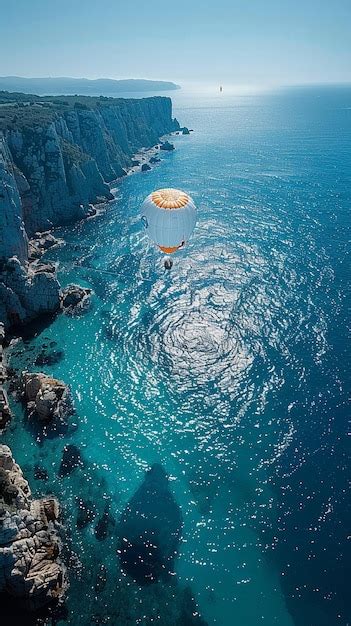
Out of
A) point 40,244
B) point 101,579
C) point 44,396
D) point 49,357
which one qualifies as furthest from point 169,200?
point 40,244

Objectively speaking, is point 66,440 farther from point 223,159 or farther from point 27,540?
point 223,159

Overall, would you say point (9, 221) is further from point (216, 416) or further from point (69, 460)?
point (216, 416)

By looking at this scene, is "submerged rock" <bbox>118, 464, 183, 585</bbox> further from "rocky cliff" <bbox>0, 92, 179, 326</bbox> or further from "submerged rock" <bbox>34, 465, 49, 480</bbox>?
"rocky cliff" <bbox>0, 92, 179, 326</bbox>

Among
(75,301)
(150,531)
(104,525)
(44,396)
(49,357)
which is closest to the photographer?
(150,531)

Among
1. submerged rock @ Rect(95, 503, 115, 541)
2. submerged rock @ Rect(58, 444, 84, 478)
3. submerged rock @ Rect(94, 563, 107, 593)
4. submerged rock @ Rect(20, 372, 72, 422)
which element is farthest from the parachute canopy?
submerged rock @ Rect(94, 563, 107, 593)

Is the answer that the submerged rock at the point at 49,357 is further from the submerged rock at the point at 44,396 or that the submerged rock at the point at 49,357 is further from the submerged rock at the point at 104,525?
the submerged rock at the point at 104,525

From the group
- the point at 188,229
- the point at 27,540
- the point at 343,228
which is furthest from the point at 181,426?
the point at 343,228
